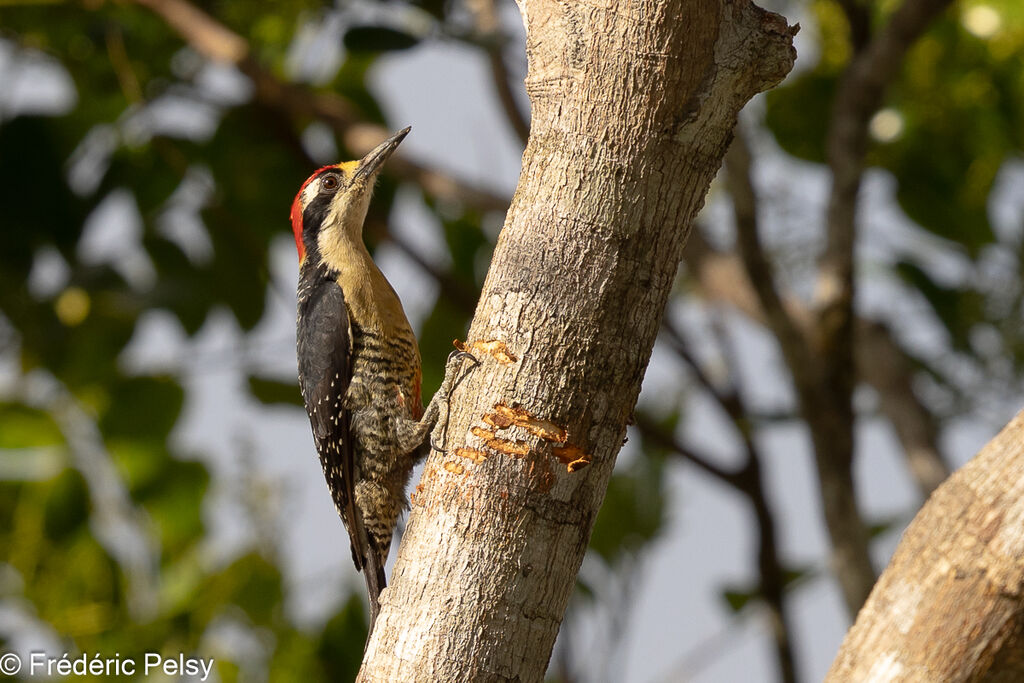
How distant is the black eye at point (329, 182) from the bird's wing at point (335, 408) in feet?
1.82

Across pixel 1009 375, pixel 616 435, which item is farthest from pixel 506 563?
pixel 1009 375

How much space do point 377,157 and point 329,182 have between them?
322 millimetres

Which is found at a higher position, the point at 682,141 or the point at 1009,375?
the point at 1009,375

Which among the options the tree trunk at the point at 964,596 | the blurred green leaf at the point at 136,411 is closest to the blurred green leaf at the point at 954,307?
the tree trunk at the point at 964,596

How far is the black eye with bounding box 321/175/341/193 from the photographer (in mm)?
3961

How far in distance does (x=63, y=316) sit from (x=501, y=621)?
9.81 ft

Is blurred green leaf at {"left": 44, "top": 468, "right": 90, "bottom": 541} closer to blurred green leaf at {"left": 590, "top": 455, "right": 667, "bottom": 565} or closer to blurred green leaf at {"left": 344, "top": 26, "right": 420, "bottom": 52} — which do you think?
blurred green leaf at {"left": 344, "top": 26, "right": 420, "bottom": 52}

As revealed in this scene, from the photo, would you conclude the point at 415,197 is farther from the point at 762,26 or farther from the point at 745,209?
the point at 762,26

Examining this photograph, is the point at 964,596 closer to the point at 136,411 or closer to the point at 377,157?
the point at 377,157

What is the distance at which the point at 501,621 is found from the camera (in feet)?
6.03

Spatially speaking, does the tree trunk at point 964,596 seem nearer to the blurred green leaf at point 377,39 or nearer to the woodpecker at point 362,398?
the woodpecker at point 362,398

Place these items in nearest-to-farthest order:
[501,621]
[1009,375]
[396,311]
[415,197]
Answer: [501,621] < [396,311] < [1009,375] < [415,197]

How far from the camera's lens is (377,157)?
3.73 metres

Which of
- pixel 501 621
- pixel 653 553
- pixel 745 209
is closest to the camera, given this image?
pixel 501 621
